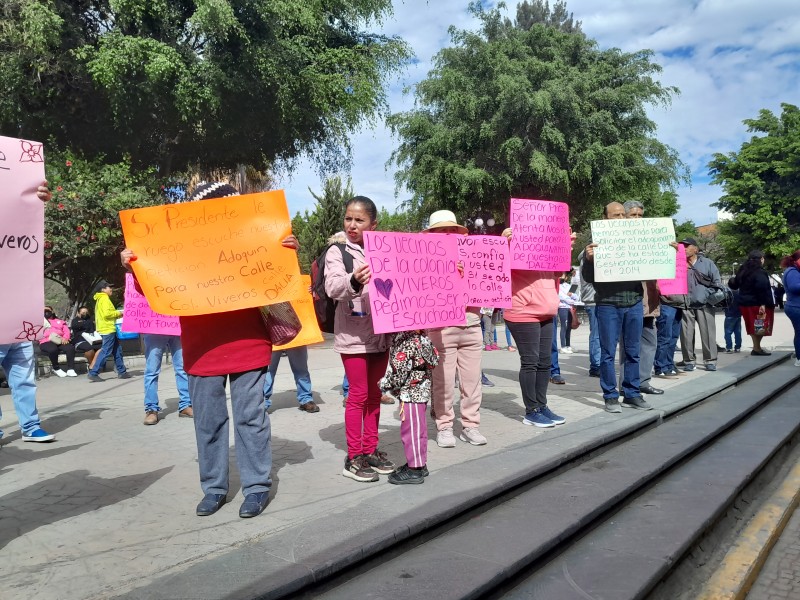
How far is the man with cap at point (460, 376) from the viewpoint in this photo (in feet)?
16.9

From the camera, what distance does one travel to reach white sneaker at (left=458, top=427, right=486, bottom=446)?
5.14m

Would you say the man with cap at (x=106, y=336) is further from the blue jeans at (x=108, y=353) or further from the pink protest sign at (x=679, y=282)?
the pink protest sign at (x=679, y=282)

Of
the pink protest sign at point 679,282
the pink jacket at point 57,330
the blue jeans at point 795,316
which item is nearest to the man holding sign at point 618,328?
the pink protest sign at point 679,282

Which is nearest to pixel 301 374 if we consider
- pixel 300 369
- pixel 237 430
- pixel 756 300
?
pixel 300 369

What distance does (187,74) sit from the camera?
598 inches

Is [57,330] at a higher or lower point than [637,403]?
higher

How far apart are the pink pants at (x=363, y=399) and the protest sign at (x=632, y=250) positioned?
296cm

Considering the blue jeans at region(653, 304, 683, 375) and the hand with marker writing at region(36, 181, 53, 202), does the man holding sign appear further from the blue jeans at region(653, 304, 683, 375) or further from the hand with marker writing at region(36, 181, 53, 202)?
the hand with marker writing at region(36, 181, 53, 202)

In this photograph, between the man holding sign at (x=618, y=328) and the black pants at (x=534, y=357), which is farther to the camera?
the man holding sign at (x=618, y=328)

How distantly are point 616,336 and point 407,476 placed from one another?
3213 mm

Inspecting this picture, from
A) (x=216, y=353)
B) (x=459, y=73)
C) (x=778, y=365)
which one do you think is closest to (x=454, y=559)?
(x=216, y=353)

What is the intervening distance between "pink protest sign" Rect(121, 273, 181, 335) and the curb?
5.08 metres

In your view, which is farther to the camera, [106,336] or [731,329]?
[731,329]

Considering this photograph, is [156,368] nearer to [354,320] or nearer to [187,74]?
[354,320]
